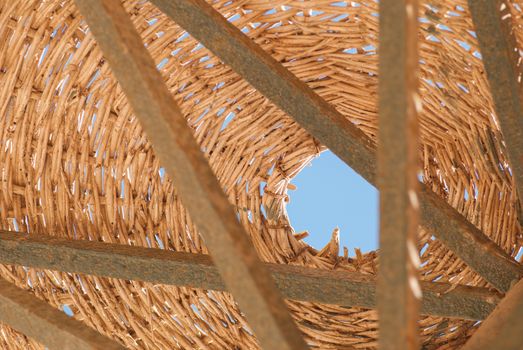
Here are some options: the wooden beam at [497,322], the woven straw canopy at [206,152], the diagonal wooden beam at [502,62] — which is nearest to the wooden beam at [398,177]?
the wooden beam at [497,322]

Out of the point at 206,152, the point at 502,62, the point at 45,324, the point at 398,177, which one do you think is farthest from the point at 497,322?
the point at 206,152

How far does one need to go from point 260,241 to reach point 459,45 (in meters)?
0.82

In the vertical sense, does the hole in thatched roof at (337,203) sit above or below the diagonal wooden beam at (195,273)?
above

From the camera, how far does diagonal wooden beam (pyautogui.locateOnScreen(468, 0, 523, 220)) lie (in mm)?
1486

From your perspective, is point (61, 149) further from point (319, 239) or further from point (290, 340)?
point (319, 239)

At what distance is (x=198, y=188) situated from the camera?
1.17m

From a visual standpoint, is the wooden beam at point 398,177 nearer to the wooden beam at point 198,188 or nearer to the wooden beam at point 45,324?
the wooden beam at point 198,188

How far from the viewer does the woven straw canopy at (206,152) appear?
79.3 inches

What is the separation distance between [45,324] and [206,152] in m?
0.91

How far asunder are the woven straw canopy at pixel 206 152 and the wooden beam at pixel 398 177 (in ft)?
2.93

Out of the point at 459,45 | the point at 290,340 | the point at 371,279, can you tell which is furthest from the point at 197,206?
the point at 459,45

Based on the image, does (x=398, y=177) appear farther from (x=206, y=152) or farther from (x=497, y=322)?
(x=206, y=152)

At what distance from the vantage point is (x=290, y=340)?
3.63ft

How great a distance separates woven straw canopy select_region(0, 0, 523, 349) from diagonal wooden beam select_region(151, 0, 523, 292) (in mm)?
268
